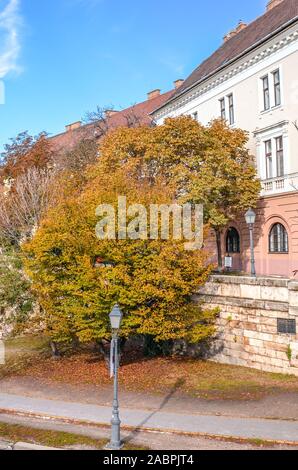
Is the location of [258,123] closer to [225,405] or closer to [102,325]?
[102,325]

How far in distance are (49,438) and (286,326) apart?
8866mm

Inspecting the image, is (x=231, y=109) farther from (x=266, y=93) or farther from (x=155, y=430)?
(x=155, y=430)

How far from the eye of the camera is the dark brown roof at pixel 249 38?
92.0 feet

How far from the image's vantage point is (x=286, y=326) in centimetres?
1650

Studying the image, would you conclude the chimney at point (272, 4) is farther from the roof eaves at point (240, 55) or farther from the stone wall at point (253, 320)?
the stone wall at point (253, 320)

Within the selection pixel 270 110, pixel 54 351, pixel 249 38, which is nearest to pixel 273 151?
pixel 270 110

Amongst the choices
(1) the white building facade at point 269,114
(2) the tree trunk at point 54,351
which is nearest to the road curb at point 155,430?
(2) the tree trunk at point 54,351

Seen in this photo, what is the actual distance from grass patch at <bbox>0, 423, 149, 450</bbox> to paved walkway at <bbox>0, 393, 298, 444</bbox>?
103 cm

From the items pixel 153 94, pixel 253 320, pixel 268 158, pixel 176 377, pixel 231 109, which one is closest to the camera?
pixel 176 377

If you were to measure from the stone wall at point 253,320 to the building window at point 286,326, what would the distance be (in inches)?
4.6

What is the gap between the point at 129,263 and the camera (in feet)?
58.6

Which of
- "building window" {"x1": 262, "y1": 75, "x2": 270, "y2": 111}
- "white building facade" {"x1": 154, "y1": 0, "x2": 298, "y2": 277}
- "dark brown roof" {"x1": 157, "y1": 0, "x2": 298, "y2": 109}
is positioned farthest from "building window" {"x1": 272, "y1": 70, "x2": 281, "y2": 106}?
"dark brown roof" {"x1": 157, "y1": 0, "x2": 298, "y2": 109}

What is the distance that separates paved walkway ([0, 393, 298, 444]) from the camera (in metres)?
11.4
